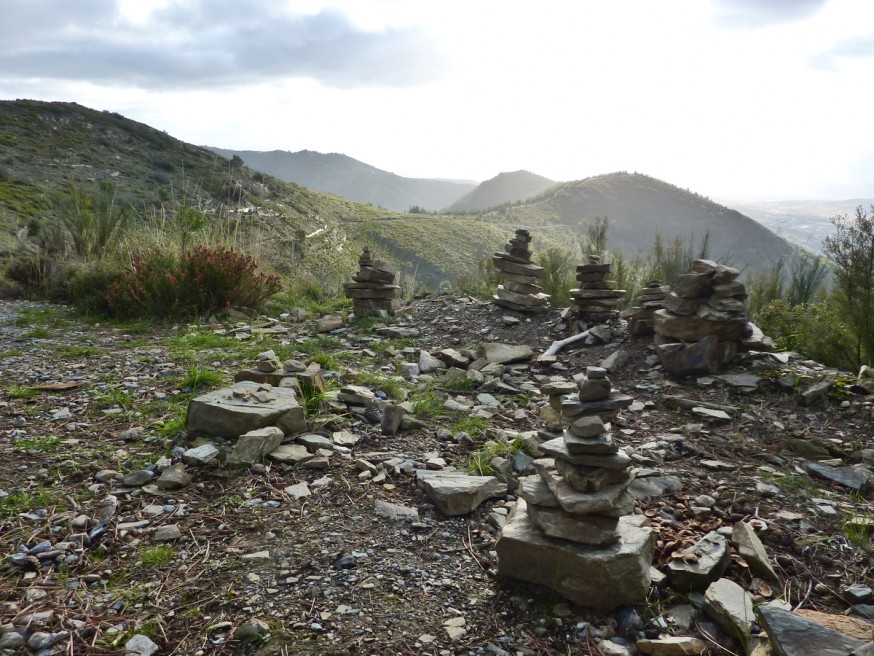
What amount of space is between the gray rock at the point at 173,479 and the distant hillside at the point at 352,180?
12903 cm

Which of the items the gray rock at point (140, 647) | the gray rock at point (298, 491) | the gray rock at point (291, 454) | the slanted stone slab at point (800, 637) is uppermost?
the slanted stone slab at point (800, 637)

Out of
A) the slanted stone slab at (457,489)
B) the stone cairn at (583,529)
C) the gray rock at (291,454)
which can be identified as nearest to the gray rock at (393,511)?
the slanted stone slab at (457,489)

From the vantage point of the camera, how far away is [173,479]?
10.5 ft

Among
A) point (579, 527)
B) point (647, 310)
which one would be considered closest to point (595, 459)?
point (579, 527)

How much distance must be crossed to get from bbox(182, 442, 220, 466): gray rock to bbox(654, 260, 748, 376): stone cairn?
403 cm

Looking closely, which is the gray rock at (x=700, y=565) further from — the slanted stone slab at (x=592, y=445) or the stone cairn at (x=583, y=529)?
the slanted stone slab at (x=592, y=445)

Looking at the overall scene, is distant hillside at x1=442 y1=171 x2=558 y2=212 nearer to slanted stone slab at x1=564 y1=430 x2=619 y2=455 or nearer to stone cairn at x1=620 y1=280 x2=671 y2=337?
stone cairn at x1=620 y1=280 x2=671 y2=337

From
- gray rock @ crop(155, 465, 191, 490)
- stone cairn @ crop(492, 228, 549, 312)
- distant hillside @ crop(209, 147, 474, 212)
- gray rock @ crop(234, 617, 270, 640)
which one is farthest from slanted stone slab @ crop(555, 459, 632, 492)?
distant hillside @ crop(209, 147, 474, 212)

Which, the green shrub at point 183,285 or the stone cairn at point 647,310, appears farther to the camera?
the green shrub at point 183,285

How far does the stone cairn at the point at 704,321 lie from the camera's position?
513 cm

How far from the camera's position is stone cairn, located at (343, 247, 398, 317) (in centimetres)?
825

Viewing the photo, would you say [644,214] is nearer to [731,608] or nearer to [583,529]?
[583,529]

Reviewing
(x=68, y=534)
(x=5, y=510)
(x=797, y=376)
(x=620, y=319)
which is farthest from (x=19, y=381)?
(x=797, y=376)

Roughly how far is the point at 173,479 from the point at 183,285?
5188mm
